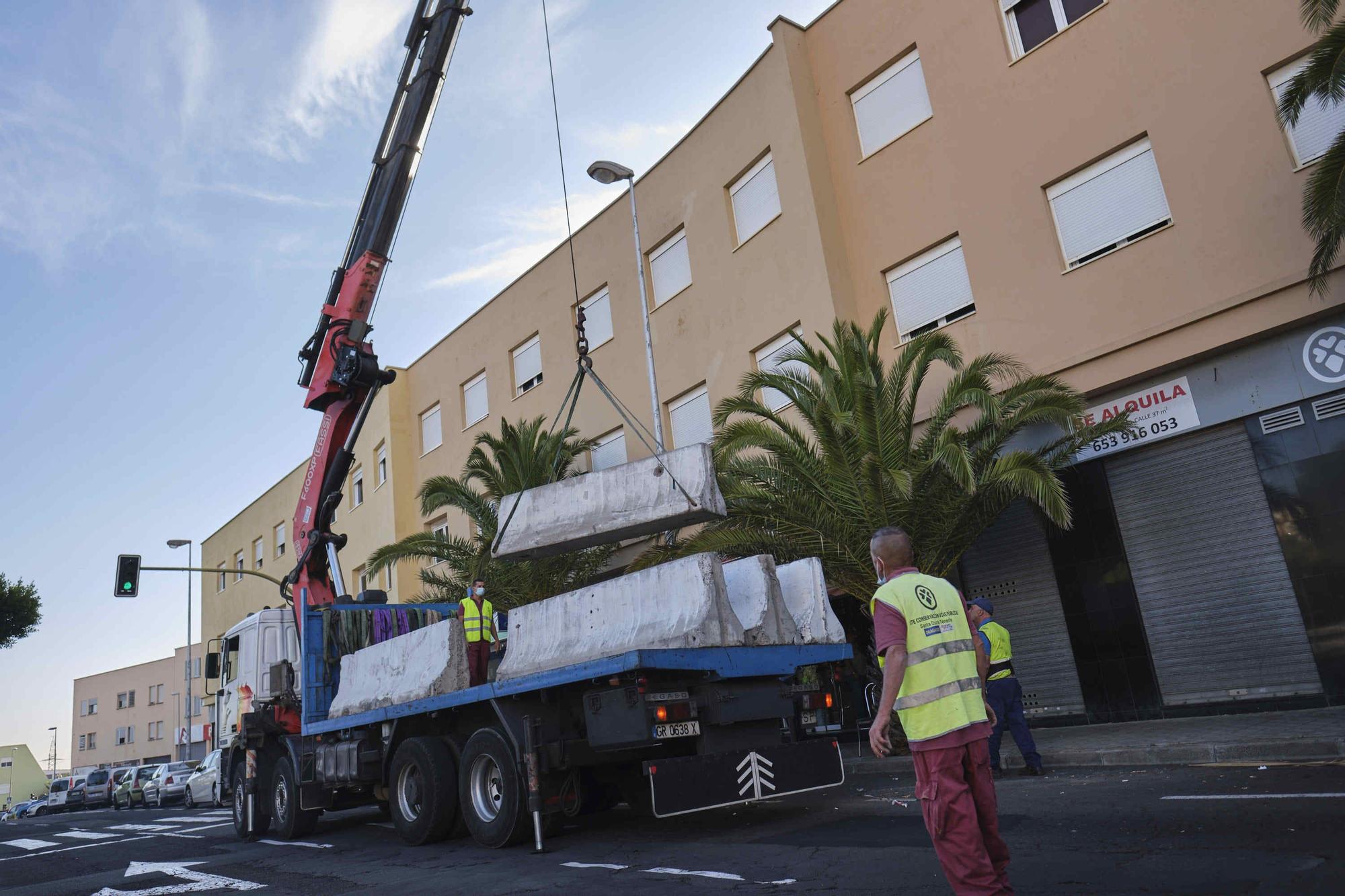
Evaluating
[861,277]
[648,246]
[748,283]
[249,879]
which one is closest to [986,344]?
[861,277]

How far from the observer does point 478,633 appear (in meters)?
9.44

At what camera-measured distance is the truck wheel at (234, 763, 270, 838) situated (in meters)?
11.6

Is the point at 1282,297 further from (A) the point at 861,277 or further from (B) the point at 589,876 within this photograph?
(B) the point at 589,876

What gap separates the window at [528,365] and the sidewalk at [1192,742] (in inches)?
535

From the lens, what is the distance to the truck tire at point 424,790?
855cm

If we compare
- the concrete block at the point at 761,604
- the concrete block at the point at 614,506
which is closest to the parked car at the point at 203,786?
the concrete block at the point at 614,506

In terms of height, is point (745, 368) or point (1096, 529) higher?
point (745, 368)

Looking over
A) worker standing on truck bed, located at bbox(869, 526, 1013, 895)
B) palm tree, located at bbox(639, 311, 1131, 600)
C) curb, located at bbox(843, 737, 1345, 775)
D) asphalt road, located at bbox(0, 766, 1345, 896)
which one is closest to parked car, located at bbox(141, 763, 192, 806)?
asphalt road, located at bbox(0, 766, 1345, 896)

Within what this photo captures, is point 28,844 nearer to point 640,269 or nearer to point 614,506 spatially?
point 614,506

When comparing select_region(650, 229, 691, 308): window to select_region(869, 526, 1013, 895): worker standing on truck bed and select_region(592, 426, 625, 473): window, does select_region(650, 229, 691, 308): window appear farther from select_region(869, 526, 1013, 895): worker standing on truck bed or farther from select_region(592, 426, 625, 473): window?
select_region(869, 526, 1013, 895): worker standing on truck bed

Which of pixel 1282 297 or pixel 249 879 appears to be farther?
pixel 1282 297

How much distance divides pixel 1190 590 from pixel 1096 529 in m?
1.37

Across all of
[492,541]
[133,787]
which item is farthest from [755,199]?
[133,787]

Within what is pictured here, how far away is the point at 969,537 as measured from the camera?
13.0 m
